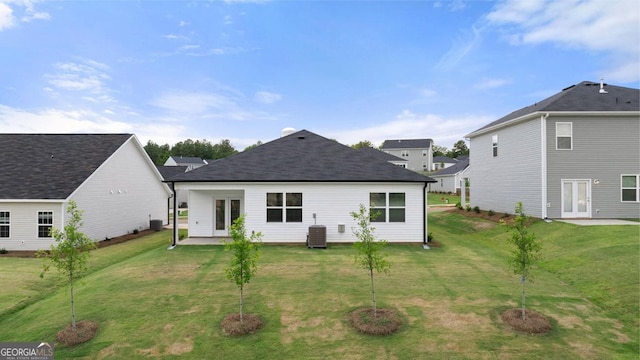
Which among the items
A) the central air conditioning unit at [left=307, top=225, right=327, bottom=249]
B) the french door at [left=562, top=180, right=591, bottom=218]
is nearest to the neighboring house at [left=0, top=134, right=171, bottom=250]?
the central air conditioning unit at [left=307, top=225, right=327, bottom=249]

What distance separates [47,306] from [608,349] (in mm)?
13298

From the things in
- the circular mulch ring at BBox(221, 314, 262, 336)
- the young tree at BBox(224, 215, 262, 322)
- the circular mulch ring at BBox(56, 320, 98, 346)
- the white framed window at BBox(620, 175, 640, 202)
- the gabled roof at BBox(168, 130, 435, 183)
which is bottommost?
the circular mulch ring at BBox(56, 320, 98, 346)

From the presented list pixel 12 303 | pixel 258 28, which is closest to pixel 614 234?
pixel 12 303

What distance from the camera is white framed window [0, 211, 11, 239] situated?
572 inches

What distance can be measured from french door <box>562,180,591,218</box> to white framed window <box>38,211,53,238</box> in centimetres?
2723

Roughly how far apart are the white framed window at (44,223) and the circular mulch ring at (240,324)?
13.6 m

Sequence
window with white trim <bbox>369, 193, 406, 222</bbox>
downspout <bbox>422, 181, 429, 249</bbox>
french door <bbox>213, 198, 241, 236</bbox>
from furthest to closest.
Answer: french door <bbox>213, 198, 241, 236</bbox> → window with white trim <bbox>369, 193, 406, 222</bbox> → downspout <bbox>422, 181, 429, 249</bbox>

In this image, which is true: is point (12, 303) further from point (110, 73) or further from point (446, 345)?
point (110, 73)

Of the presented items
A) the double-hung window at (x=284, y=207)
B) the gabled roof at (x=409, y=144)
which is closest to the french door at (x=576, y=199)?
the double-hung window at (x=284, y=207)

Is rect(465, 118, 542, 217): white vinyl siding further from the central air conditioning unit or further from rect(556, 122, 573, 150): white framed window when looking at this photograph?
the central air conditioning unit

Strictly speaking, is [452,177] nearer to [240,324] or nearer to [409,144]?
[409,144]

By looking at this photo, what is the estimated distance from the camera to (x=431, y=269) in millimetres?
10258

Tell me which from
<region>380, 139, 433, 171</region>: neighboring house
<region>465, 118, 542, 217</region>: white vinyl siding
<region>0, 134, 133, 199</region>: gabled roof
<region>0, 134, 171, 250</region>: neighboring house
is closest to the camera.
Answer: <region>0, 134, 171, 250</region>: neighboring house

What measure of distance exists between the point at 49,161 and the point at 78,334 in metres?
15.5
